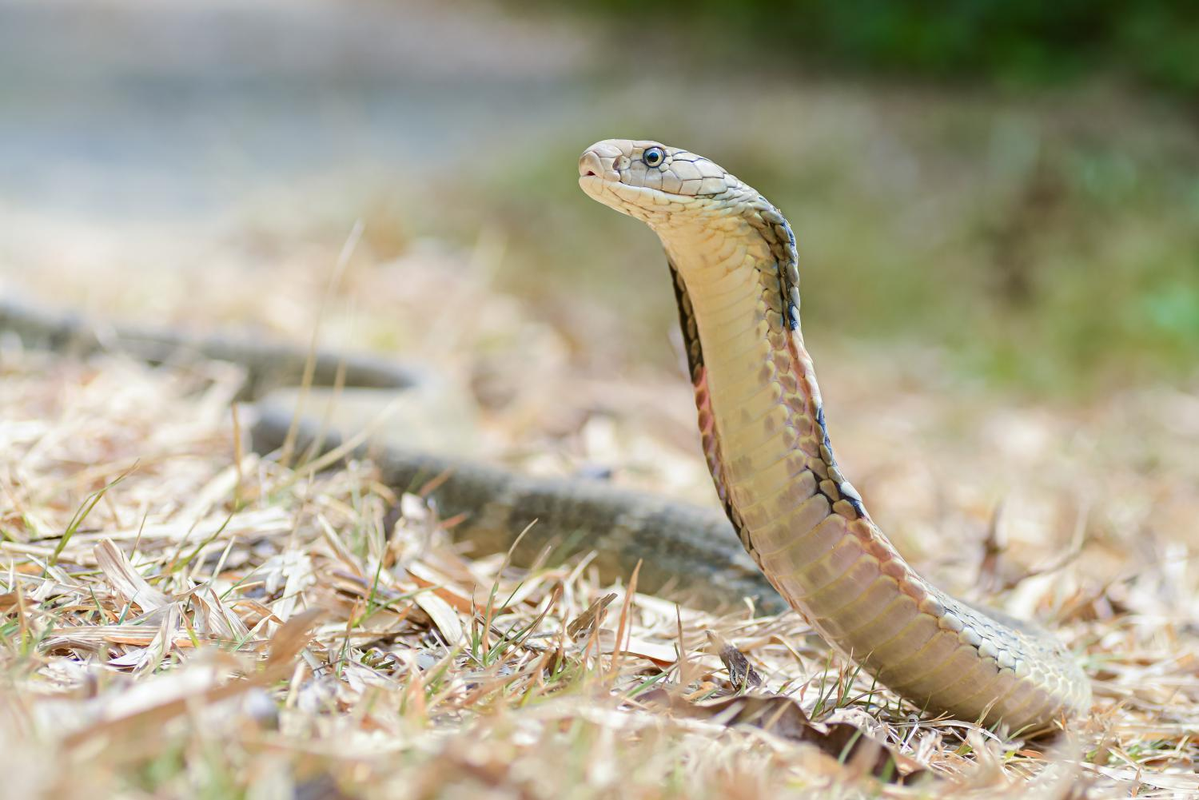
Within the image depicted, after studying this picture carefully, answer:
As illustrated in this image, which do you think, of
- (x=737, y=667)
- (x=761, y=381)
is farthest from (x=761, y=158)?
(x=737, y=667)

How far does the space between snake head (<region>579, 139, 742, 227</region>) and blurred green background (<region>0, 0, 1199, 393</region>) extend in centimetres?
402

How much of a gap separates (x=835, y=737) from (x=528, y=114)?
11.3 m

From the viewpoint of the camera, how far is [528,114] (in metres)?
12.4

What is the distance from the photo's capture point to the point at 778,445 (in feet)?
6.49

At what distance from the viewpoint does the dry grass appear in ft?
4.59

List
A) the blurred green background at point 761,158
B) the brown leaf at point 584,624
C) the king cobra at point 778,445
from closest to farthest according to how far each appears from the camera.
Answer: the king cobra at point 778,445
the brown leaf at point 584,624
the blurred green background at point 761,158

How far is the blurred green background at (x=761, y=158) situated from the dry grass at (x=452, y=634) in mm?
2399

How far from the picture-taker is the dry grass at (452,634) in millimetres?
1400

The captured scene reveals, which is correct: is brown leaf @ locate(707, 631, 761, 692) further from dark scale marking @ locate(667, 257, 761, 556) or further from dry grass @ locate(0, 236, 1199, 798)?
dark scale marking @ locate(667, 257, 761, 556)

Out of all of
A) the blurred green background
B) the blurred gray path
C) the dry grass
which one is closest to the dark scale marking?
the dry grass

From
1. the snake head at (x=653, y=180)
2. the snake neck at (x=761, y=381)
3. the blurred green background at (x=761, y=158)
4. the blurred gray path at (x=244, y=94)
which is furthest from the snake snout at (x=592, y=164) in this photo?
the blurred gray path at (x=244, y=94)

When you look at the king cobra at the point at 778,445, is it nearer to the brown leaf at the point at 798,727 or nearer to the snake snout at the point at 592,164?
the snake snout at the point at 592,164

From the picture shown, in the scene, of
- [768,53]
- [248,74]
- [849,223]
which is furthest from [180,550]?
[248,74]

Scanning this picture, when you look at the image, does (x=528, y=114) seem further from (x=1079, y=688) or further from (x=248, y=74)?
(x=1079, y=688)
